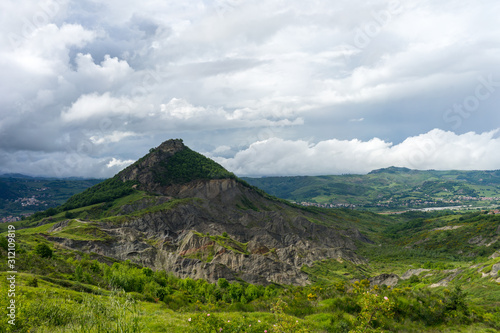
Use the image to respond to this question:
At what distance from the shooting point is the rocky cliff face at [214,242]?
9162cm

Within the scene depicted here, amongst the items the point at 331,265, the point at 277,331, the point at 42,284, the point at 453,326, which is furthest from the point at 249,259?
the point at 277,331

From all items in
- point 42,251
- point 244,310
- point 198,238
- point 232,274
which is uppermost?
point 244,310

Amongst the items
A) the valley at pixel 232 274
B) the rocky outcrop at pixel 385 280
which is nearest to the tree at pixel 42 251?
the valley at pixel 232 274

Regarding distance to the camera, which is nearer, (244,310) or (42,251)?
(244,310)

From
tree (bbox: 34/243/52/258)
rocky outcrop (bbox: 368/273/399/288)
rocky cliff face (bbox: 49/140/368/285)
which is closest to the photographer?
tree (bbox: 34/243/52/258)

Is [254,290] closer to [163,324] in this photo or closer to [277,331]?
[163,324]

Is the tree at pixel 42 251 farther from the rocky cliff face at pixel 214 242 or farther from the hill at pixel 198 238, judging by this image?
the rocky cliff face at pixel 214 242

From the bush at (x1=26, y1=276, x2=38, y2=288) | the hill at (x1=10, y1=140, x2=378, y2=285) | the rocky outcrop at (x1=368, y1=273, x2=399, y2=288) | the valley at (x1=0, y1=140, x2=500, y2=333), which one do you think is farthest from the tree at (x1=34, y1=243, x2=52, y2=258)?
the rocky outcrop at (x1=368, y1=273, x2=399, y2=288)

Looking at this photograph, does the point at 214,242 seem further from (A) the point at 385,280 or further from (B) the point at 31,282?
(B) the point at 31,282

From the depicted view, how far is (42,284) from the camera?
111 ft

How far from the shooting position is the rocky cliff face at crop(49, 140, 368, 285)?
301ft

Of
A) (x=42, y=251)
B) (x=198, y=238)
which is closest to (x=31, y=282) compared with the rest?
(x=42, y=251)

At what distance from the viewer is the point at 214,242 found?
4171 inches

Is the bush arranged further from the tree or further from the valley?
the tree
